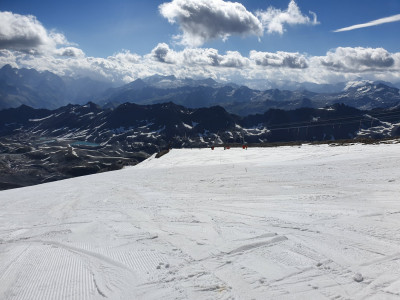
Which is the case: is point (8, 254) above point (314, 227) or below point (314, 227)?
below

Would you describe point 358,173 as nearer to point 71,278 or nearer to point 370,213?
point 370,213

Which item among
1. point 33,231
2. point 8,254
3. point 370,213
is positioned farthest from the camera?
point 33,231

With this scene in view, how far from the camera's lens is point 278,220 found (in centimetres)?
969

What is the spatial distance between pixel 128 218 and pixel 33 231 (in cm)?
364

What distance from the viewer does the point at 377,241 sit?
24.5 feet

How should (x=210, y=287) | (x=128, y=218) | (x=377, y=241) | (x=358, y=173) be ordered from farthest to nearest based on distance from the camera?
(x=358, y=173) → (x=128, y=218) → (x=377, y=241) → (x=210, y=287)

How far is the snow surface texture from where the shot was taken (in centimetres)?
588

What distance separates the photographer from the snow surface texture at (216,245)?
588cm

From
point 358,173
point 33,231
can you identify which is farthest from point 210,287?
point 358,173

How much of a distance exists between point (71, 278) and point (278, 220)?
6842 millimetres

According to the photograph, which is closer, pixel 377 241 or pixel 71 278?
pixel 71 278

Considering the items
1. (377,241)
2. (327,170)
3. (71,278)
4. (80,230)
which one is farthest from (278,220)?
(327,170)

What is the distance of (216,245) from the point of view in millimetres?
7855

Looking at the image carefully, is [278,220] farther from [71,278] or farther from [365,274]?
[71,278]
